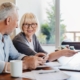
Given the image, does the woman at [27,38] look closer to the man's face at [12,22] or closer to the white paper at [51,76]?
the man's face at [12,22]

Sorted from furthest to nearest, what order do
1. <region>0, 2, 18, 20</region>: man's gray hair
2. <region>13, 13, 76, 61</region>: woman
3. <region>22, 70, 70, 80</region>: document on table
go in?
<region>13, 13, 76, 61</region>: woman < <region>0, 2, 18, 20</region>: man's gray hair < <region>22, 70, 70, 80</region>: document on table

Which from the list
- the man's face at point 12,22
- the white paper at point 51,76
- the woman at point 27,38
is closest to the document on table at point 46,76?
the white paper at point 51,76

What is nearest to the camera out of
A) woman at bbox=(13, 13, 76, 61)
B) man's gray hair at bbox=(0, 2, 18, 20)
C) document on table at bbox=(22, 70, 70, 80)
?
document on table at bbox=(22, 70, 70, 80)

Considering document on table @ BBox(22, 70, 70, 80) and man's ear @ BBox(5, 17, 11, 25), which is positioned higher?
man's ear @ BBox(5, 17, 11, 25)

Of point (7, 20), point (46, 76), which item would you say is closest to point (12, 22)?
point (7, 20)

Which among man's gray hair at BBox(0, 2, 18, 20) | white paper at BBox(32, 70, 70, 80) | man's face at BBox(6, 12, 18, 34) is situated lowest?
white paper at BBox(32, 70, 70, 80)

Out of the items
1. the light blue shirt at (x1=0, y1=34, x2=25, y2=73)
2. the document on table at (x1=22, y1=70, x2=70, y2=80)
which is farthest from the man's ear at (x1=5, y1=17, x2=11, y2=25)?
the document on table at (x1=22, y1=70, x2=70, y2=80)

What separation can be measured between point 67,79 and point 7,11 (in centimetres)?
79

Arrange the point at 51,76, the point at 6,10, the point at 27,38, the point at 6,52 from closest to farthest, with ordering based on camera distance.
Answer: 1. the point at 51,76
2. the point at 6,10
3. the point at 6,52
4. the point at 27,38

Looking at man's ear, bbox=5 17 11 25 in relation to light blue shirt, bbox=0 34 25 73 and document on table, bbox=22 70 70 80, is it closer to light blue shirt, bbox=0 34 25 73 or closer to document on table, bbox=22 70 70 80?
light blue shirt, bbox=0 34 25 73

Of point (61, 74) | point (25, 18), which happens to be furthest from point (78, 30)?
point (61, 74)

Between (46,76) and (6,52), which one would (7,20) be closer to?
(6,52)

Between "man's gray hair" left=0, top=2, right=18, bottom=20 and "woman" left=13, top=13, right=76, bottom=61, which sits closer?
"man's gray hair" left=0, top=2, right=18, bottom=20

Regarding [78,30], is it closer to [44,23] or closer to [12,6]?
[44,23]
